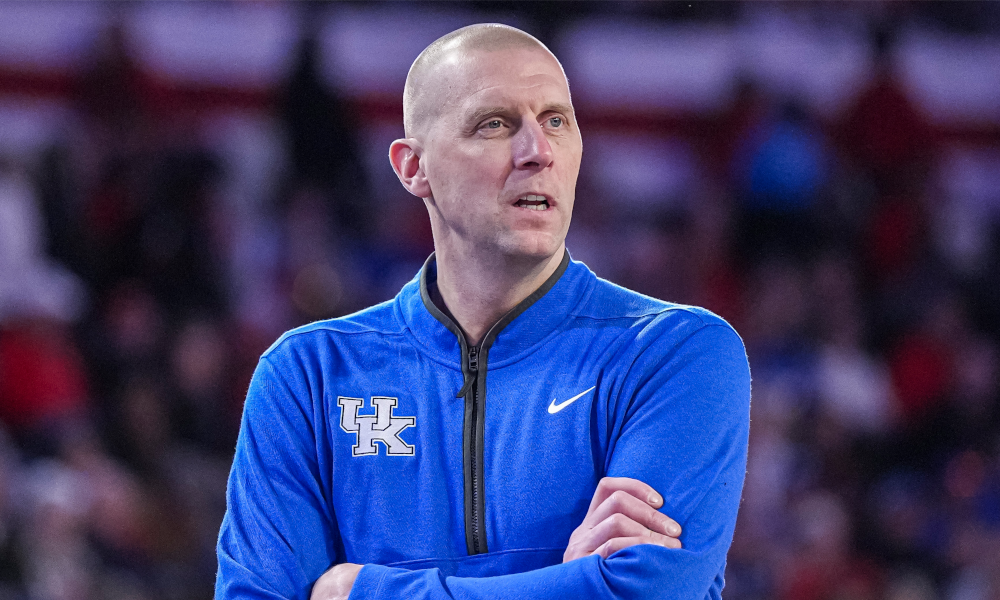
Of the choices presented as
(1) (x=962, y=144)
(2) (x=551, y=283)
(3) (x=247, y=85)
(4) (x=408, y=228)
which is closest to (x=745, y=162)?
(1) (x=962, y=144)

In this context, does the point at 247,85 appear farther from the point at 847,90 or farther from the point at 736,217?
the point at 847,90

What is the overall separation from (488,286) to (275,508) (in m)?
0.74

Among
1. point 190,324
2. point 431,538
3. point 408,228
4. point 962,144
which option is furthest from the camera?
point 962,144

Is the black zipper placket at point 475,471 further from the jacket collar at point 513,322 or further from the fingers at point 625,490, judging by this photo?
the fingers at point 625,490

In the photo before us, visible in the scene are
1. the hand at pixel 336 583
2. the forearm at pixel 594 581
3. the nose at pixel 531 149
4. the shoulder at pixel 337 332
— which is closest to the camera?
the forearm at pixel 594 581

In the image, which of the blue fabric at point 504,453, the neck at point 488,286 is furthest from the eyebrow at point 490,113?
the blue fabric at point 504,453

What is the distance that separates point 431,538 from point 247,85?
253 inches

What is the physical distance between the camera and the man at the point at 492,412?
2.64 metres

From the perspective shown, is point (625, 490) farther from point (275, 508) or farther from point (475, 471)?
point (275, 508)

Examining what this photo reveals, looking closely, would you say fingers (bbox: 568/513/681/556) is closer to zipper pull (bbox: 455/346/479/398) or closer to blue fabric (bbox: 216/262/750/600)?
blue fabric (bbox: 216/262/750/600)

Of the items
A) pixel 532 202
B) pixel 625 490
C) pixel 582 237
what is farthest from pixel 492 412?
pixel 582 237

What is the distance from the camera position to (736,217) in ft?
29.7

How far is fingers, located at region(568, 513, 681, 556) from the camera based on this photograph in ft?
8.30

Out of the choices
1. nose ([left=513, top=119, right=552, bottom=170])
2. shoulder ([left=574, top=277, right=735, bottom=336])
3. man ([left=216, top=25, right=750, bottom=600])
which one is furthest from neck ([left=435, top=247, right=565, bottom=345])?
nose ([left=513, top=119, right=552, bottom=170])
